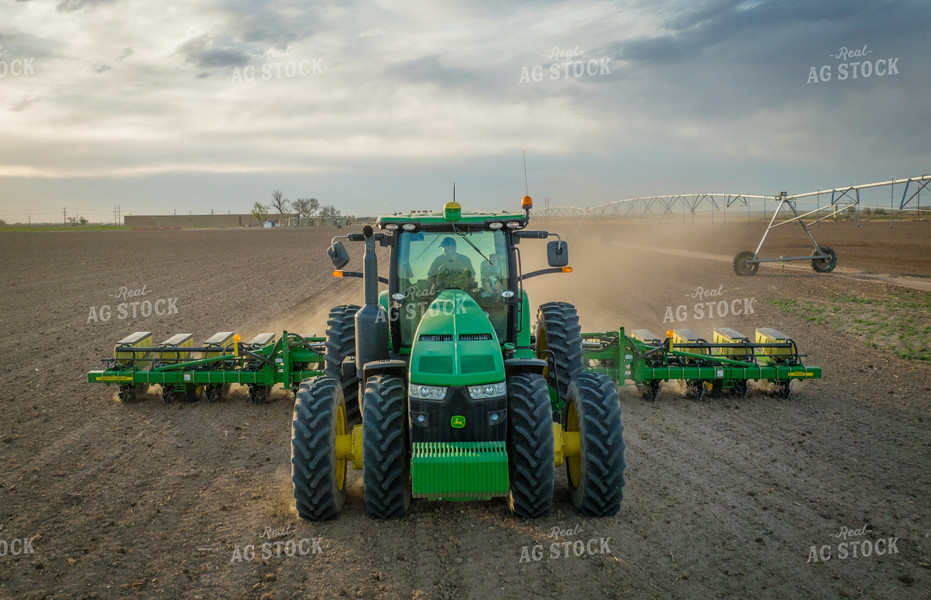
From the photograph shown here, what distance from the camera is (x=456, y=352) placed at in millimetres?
5016

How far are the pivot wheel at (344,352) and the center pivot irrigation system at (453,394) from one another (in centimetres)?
2

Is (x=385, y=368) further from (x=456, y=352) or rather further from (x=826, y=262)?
(x=826, y=262)

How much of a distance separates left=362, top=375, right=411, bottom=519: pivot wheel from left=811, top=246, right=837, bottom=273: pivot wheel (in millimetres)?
25072

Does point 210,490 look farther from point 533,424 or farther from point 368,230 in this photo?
point 533,424

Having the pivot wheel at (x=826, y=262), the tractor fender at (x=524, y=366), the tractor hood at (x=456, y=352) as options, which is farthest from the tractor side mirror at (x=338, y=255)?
the pivot wheel at (x=826, y=262)

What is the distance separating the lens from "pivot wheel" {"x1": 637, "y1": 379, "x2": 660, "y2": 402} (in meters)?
8.89

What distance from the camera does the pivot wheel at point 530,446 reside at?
493cm

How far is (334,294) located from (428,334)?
49.1ft

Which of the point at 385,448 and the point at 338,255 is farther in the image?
the point at 338,255

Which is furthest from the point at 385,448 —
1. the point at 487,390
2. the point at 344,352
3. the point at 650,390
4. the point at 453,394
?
the point at 650,390

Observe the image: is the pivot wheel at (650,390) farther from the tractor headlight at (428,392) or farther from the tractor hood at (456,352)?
the tractor headlight at (428,392)

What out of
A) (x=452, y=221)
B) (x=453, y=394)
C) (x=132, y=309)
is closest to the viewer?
(x=453, y=394)

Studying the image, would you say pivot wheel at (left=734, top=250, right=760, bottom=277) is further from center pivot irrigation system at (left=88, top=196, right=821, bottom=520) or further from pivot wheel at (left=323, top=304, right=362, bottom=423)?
pivot wheel at (left=323, top=304, right=362, bottom=423)

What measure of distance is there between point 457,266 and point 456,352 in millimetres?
1859
